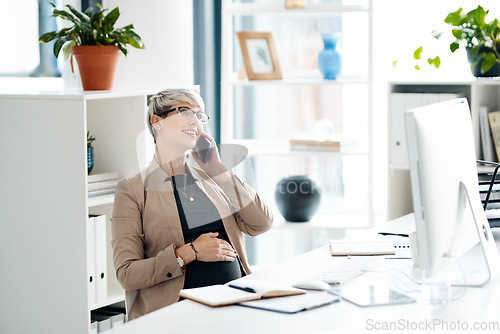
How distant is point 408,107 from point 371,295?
1831 millimetres

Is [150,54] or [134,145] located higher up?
[150,54]

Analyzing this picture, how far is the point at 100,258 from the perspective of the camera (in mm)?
2756

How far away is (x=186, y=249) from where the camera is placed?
208 cm

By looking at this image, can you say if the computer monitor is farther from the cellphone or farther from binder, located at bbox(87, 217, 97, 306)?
binder, located at bbox(87, 217, 97, 306)

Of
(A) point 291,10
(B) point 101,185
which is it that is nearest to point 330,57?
(A) point 291,10

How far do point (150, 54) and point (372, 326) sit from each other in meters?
2.33

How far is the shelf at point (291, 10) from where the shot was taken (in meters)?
3.60

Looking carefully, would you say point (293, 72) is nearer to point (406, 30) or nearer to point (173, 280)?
point (406, 30)

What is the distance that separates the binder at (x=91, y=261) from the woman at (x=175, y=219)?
553 mm

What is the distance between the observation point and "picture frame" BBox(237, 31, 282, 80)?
3709 mm

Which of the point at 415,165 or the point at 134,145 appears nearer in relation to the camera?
the point at 415,165

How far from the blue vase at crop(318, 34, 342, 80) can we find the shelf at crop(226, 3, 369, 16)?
13 centimetres

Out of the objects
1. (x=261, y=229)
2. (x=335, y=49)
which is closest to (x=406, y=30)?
(x=335, y=49)

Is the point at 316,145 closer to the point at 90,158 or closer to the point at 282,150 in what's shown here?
the point at 282,150
